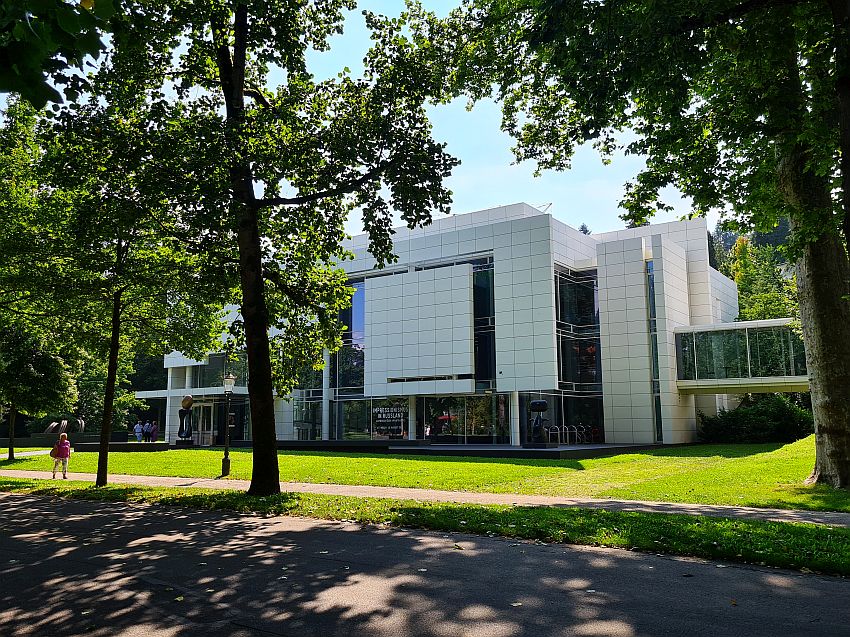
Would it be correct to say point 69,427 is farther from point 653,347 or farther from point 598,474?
point 598,474

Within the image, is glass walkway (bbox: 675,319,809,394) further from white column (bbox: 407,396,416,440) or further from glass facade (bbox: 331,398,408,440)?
glass facade (bbox: 331,398,408,440)

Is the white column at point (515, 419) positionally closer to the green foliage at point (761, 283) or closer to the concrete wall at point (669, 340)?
the concrete wall at point (669, 340)

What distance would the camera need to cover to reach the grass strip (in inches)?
293

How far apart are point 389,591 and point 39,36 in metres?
5.20

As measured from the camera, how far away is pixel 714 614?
5383 millimetres

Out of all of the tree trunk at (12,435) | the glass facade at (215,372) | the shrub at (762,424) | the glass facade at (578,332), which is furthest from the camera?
the glass facade at (215,372)

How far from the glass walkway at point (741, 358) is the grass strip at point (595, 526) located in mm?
27464

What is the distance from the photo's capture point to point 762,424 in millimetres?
35375

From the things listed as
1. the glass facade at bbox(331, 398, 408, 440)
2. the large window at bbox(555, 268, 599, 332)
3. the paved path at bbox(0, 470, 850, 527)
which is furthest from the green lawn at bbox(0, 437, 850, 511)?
the glass facade at bbox(331, 398, 408, 440)

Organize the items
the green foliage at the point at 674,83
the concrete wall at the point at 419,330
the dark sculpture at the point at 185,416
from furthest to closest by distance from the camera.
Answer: the dark sculpture at the point at 185,416
the concrete wall at the point at 419,330
the green foliage at the point at 674,83

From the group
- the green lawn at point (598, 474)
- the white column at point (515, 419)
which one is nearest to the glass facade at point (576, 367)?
the white column at point (515, 419)

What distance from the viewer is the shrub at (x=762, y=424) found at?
34.5 meters

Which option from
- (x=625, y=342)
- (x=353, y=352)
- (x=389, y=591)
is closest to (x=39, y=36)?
(x=389, y=591)

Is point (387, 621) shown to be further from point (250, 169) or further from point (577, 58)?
point (250, 169)
